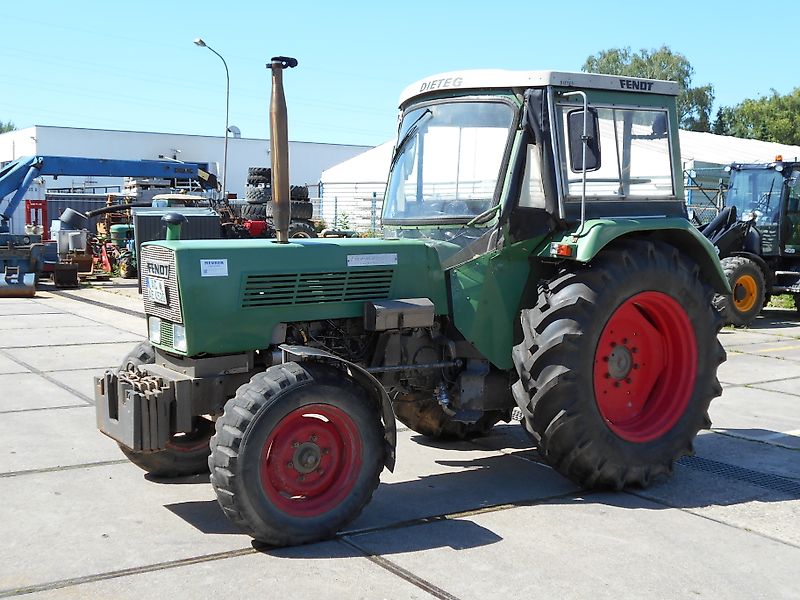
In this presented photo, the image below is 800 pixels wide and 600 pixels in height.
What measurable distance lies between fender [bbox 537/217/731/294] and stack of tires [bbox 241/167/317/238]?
14.1 meters

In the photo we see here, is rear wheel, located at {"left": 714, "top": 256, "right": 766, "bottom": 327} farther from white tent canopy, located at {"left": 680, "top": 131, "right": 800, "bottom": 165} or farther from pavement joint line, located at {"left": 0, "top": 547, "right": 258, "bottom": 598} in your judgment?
white tent canopy, located at {"left": 680, "top": 131, "right": 800, "bottom": 165}

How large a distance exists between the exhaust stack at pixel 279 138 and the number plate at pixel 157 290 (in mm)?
815

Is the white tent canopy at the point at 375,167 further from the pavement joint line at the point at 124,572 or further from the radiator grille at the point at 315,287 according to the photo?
the pavement joint line at the point at 124,572

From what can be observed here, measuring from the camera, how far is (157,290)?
5453 millimetres

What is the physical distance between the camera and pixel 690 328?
244 inches

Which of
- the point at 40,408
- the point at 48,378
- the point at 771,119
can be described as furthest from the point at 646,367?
the point at 771,119

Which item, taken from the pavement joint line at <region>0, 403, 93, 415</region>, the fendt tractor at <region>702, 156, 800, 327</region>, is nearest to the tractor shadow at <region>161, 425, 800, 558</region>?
the pavement joint line at <region>0, 403, 93, 415</region>

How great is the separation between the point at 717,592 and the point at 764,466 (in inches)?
98.3

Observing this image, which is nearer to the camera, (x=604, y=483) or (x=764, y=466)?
(x=604, y=483)

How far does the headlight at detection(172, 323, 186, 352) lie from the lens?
515cm

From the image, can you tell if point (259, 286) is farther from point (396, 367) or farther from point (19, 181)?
point (19, 181)

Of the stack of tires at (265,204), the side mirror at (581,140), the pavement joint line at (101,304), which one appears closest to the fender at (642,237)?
the side mirror at (581,140)

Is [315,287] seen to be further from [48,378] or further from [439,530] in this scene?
[48,378]

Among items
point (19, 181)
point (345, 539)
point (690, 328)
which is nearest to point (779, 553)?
point (690, 328)
